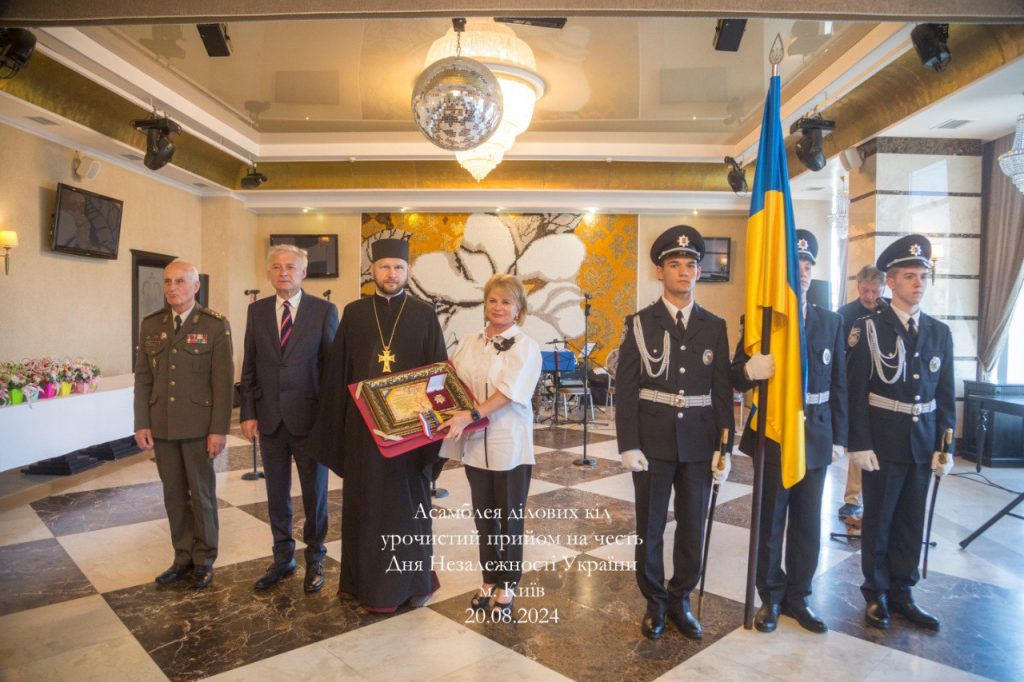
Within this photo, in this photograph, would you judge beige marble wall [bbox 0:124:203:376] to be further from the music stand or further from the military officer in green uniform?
the music stand

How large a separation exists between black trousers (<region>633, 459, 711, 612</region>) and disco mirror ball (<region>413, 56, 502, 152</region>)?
8.08 ft

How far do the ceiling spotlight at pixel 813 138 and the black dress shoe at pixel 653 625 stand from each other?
535 centimetres

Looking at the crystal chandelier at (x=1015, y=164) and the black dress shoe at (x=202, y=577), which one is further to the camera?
the crystal chandelier at (x=1015, y=164)

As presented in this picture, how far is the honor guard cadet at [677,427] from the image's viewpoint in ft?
9.11

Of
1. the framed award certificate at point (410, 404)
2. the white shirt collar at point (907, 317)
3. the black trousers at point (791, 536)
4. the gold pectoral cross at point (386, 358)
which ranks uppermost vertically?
the white shirt collar at point (907, 317)

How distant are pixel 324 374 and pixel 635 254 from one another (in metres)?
8.17

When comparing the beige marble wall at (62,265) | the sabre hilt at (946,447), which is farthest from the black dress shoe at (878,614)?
the beige marble wall at (62,265)

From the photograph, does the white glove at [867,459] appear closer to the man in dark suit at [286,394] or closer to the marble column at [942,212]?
the man in dark suit at [286,394]

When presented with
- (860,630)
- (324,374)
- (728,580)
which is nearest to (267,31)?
(324,374)

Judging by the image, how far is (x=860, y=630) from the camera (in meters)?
2.89

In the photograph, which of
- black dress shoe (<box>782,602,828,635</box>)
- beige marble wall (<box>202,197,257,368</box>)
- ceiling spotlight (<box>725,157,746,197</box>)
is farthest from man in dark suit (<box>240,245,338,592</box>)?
beige marble wall (<box>202,197,257,368</box>)

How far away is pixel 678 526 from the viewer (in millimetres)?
2859

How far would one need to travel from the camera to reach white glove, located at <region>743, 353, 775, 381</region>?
8.95 feet

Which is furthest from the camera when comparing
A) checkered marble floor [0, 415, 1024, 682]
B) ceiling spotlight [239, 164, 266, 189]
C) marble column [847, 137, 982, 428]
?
ceiling spotlight [239, 164, 266, 189]
